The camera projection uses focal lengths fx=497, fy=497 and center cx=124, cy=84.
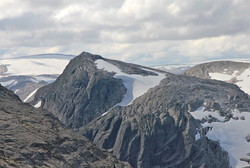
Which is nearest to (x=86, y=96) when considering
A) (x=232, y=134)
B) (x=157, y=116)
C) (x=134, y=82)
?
(x=134, y=82)

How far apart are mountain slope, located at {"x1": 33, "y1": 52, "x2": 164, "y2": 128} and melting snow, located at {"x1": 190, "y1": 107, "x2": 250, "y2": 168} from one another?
37440mm

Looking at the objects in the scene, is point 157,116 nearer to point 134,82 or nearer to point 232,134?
point 232,134

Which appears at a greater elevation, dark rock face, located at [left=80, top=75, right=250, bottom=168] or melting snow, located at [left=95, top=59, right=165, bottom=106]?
melting snow, located at [left=95, top=59, right=165, bottom=106]

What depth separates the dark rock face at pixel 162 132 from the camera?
431 ft

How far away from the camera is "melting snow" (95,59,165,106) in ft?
575

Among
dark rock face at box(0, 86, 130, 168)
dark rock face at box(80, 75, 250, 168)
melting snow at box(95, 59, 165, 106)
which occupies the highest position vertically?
dark rock face at box(0, 86, 130, 168)

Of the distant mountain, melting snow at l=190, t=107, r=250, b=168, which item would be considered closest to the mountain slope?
the distant mountain

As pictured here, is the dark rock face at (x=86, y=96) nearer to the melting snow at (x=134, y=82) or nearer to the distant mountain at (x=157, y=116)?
the distant mountain at (x=157, y=116)

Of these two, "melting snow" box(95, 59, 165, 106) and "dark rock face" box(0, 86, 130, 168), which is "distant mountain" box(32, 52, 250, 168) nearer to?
"melting snow" box(95, 59, 165, 106)

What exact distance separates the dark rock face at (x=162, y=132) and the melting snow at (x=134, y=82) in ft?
42.0

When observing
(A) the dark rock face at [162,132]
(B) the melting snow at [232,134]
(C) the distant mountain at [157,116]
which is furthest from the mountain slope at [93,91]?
(B) the melting snow at [232,134]

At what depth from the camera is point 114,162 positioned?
46.9 meters

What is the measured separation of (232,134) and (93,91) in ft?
201

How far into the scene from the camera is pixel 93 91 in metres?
181
